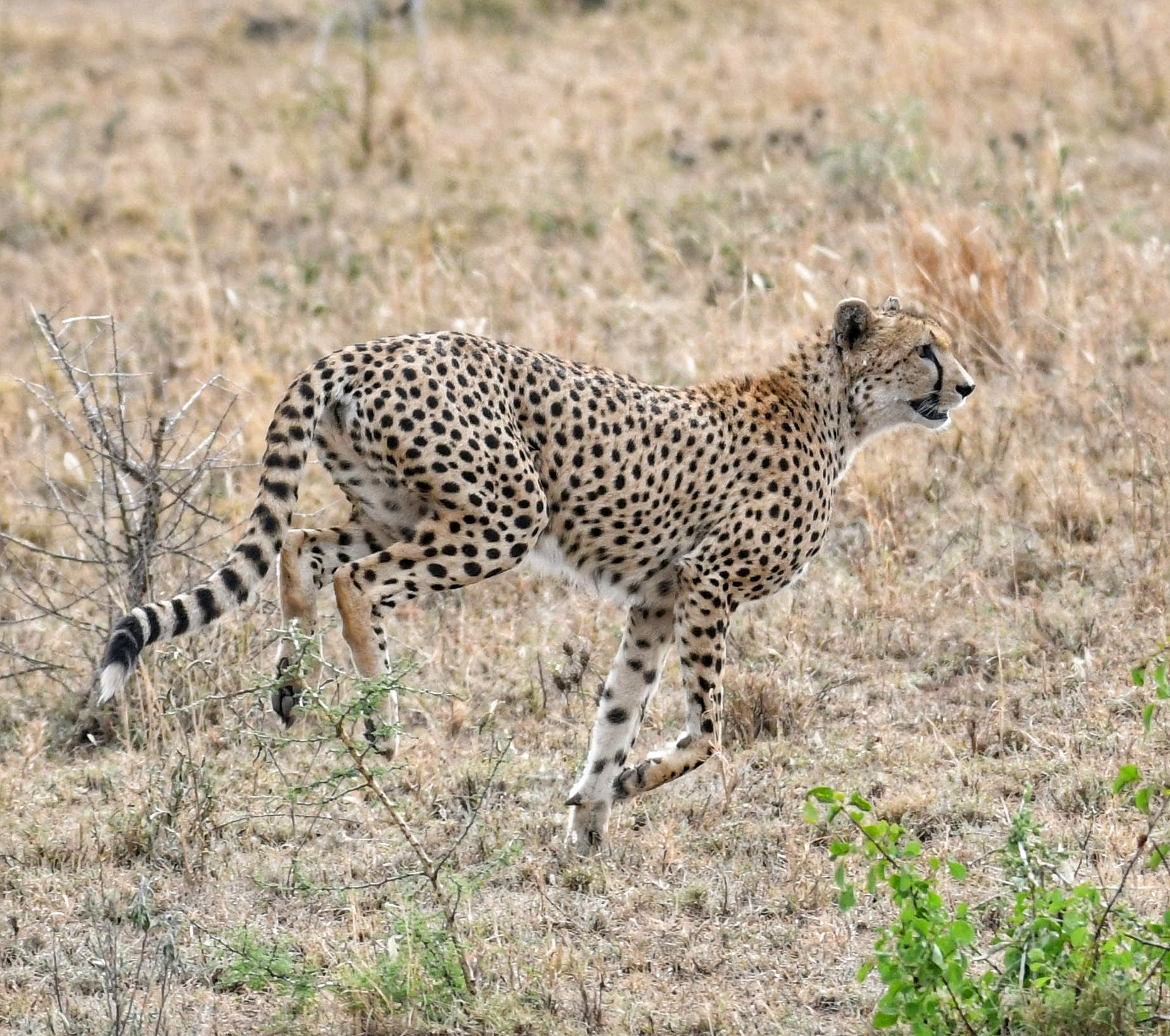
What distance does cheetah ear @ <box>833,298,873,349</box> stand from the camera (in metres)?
5.23

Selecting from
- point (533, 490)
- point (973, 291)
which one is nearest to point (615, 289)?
point (973, 291)

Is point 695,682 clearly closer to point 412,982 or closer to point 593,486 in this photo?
point 593,486

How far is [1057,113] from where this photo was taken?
1055cm

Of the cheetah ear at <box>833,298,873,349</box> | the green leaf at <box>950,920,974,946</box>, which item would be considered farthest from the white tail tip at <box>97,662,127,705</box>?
the cheetah ear at <box>833,298,873,349</box>

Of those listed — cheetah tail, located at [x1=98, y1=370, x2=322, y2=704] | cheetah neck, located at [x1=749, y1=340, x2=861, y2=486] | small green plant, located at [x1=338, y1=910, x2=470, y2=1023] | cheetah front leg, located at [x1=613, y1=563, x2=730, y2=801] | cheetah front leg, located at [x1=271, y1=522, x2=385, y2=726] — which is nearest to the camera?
small green plant, located at [x1=338, y1=910, x2=470, y2=1023]

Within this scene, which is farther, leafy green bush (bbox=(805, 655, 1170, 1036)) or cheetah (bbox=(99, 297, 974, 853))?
cheetah (bbox=(99, 297, 974, 853))

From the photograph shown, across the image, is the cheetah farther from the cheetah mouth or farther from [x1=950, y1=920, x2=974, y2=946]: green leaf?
[x1=950, y1=920, x2=974, y2=946]: green leaf

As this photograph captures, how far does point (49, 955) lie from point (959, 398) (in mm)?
2747

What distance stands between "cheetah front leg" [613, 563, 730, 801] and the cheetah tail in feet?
3.33

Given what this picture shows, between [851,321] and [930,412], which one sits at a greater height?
[851,321]

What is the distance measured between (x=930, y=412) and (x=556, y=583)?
1.58 metres

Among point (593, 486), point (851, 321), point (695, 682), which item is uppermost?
point (851, 321)

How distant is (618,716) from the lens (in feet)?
16.3

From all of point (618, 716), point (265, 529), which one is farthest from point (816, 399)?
point (265, 529)
